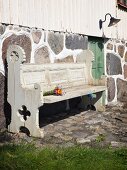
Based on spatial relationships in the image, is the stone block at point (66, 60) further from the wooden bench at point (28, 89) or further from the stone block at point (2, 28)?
the stone block at point (2, 28)

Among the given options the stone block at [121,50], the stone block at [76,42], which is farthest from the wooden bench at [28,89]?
the stone block at [121,50]

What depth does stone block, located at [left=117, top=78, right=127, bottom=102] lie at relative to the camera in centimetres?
991

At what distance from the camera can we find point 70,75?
287 inches

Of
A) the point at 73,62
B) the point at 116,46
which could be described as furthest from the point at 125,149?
the point at 116,46

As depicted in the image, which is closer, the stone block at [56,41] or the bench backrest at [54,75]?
the bench backrest at [54,75]

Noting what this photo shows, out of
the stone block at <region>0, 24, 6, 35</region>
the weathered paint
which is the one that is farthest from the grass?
the weathered paint

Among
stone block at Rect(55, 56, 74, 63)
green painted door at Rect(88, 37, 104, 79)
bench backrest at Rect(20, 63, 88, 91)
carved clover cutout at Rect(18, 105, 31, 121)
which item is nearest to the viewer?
carved clover cutout at Rect(18, 105, 31, 121)

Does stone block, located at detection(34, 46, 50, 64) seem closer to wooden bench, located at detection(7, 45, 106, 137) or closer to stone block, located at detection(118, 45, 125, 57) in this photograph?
wooden bench, located at detection(7, 45, 106, 137)

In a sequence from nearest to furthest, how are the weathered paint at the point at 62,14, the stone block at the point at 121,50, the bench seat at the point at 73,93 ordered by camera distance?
1. the bench seat at the point at 73,93
2. the weathered paint at the point at 62,14
3. the stone block at the point at 121,50

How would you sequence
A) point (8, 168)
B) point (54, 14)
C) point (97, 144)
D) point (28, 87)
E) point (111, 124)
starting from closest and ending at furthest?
point (8, 168), point (97, 144), point (28, 87), point (111, 124), point (54, 14)

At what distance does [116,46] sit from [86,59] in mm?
2327

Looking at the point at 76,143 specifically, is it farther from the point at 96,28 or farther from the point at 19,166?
the point at 96,28

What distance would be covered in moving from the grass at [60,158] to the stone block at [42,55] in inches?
98.0

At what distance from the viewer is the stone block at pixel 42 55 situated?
686 cm
